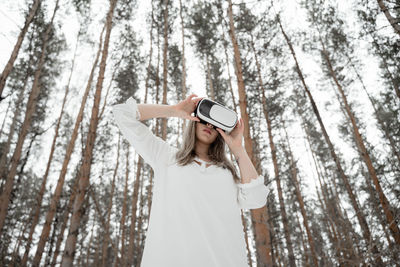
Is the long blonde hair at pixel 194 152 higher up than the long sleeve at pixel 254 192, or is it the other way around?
the long blonde hair at pixel 194 152

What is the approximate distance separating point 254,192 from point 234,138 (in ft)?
1.22

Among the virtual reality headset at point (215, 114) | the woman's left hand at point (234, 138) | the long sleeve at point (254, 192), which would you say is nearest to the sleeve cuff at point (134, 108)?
the virtual reality headset at point (215, 114)

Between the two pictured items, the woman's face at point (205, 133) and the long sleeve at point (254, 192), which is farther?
the woman's face at point (205, 133)

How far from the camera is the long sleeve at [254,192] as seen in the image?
141 cm

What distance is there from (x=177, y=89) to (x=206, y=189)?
28.8 feet

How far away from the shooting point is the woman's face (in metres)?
1.58

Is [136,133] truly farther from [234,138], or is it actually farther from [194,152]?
[234,138]

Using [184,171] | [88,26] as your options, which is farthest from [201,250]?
[88,26]

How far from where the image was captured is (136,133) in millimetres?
1428

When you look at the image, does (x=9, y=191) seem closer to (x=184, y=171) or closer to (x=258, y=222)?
(x=258, y=222)

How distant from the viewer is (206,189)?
1.31 meters

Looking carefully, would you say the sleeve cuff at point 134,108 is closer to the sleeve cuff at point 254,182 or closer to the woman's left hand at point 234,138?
the woman's left hand at point 234,138

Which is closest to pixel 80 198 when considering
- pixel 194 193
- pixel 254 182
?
pixel 194 193

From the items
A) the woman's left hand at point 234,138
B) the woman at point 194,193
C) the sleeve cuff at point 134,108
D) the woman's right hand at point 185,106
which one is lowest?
the woman at point 194,193
